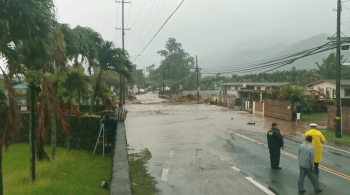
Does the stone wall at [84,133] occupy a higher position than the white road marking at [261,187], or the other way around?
the stone wall at [84,133]

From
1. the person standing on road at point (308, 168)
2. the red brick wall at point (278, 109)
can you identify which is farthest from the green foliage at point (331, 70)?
the person standing on road at point (308, 168)

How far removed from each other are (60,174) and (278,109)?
23.9 metres

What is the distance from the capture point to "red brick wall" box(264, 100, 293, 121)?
28802 millimetres

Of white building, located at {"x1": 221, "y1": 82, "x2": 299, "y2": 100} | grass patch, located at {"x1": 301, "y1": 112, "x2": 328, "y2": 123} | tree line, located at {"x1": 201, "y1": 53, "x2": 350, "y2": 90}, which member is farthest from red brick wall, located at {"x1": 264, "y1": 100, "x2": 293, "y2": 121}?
tree line, located at {"x1": 201, "y1": 53, "x2": 350, "y2": 90}

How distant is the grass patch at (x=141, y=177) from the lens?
8852mm

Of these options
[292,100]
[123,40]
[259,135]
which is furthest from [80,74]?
[123,40]

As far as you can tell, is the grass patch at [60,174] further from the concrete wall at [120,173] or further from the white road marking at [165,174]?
the white road marking at [165,174]

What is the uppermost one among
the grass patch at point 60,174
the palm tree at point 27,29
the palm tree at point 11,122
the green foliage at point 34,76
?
the palm tree at point 27,29

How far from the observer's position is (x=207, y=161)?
12.4 metres

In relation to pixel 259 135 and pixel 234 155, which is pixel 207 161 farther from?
pixel 259 135

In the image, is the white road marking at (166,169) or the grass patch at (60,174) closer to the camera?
the grass patch at (60,174)

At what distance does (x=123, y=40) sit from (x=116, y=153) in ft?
118

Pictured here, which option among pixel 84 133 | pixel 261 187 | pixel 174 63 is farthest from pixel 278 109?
pixel 174 63

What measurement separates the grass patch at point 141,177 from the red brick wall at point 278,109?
18336 mm
